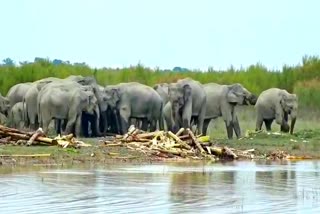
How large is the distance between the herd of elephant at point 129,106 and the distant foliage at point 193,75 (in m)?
6.85

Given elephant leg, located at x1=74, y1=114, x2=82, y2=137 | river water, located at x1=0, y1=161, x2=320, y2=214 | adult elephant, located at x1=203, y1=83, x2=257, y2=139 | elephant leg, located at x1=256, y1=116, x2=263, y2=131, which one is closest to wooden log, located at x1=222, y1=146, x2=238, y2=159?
river water, located at x1=0, y1=161, x2=320, y2=214

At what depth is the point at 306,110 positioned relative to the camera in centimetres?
4831

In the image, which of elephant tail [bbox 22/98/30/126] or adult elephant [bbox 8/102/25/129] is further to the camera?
adult elephant [bbox 8/102/25/129]

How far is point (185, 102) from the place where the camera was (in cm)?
3734

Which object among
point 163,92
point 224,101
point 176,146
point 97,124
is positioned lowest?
point 176,146

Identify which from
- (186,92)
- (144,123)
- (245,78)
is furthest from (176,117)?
(245,78)

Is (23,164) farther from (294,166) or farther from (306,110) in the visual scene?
(306,110)

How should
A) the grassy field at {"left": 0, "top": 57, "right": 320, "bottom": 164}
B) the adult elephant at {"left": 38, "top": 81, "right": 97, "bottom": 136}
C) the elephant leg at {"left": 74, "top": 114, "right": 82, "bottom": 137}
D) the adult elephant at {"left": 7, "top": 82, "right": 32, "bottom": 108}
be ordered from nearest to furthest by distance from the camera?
1. the elephant leg at {"left": 74, "top": 114, "right": 82, "bottom": 137}
2. the adult elephant at {"left": 38, "top": 81, "right": 97, "bottom": 136}
3. the adult elephant at {"left": 7, "top": 82, "right": 32, "bottom": 108}
4. the grassy field at {"left": 0, "top": 57, "right": 320, "bottom": 164}

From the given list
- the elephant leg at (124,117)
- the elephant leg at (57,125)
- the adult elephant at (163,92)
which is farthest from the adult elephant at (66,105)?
the adult elephant at (163,92)

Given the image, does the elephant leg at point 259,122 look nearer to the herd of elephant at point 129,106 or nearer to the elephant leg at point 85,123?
the herd of elephant at point 129,106

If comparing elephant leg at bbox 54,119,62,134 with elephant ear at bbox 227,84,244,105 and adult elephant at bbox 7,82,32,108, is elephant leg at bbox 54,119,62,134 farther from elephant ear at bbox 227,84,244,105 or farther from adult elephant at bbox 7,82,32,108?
elephant ear at bbox 227,84,244,105

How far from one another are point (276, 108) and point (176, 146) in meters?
13.9

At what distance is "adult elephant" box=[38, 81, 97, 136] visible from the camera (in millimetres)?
36781

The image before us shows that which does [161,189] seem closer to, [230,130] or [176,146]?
→ [176,146]
